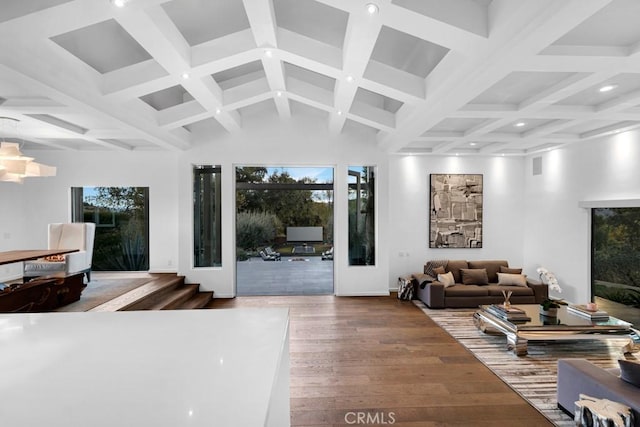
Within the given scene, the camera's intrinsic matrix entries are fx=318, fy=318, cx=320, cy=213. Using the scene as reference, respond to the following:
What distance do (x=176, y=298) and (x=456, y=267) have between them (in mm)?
5145

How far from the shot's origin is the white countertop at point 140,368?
0.76m

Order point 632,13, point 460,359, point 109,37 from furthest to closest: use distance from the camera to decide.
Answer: point 460,359
point 109,37
point 632,13

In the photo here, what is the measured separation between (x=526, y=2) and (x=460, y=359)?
3.45m

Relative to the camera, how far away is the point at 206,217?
6305mm

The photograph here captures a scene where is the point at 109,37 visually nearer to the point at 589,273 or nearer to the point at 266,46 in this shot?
the point at 266,46

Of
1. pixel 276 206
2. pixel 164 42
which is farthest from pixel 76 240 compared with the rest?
pixel 164 42

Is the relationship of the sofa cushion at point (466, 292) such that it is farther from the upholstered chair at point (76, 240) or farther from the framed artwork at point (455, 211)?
the upholstered chair at point (76, 240)

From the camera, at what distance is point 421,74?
3.97m

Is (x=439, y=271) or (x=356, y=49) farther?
(x=439, y=271)

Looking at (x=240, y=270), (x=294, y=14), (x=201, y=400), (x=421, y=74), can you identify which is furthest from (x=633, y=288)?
(x=240, y=270)

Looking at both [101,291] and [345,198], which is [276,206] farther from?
[101,291]

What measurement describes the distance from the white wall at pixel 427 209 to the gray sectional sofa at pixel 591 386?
418 cm

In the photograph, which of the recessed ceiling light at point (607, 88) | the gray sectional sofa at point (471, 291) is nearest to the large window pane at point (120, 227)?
the gray sectional sofa at point (471, 291)

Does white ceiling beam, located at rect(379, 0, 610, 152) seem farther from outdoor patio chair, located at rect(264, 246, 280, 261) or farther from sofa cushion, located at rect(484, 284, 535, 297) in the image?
outdoor patio chair, located at rect(264, 246, 280, 261)
